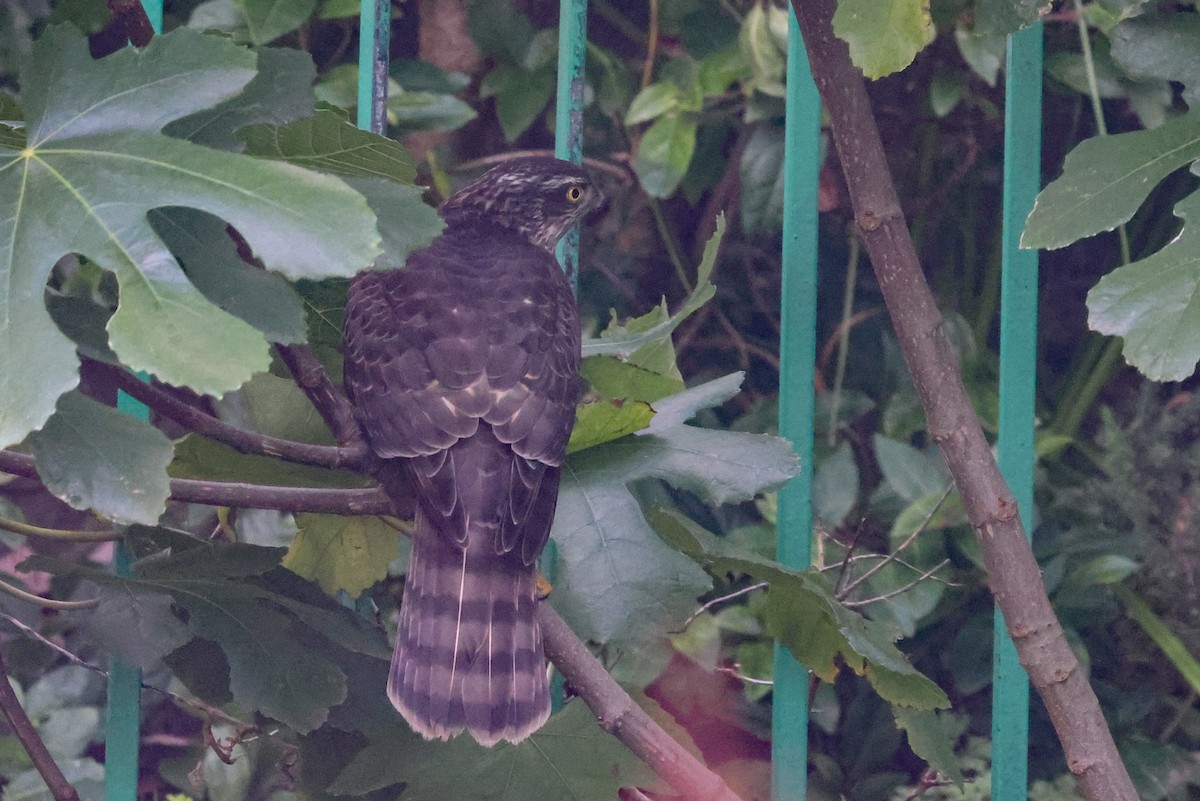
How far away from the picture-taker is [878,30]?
1.29 meters

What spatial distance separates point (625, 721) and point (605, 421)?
35 cm

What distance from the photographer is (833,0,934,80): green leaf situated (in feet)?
4.22

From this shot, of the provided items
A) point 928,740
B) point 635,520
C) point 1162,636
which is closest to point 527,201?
point 635,520

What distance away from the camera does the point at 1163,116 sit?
2561mm

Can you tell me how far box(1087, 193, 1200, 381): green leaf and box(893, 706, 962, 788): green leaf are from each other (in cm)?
60

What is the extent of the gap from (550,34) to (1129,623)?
72.8 inches

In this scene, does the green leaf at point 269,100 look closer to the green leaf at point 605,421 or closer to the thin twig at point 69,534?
the green leaf at point 605,421

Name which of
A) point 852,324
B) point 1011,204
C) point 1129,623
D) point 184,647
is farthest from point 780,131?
point 184,647

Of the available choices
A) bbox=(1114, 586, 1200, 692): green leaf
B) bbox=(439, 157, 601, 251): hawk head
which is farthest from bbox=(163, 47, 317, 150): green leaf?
bbox=(1114, 586, 1200, 692): green leaf

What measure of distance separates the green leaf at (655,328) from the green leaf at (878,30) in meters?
0.30

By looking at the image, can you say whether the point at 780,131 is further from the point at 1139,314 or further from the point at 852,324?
the point at 1139,314

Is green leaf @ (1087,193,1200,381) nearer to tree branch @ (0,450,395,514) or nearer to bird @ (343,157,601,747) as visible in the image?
bird @ (343,157,601,747)

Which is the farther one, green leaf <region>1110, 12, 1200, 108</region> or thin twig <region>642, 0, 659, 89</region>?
thin twig <region>642, 0, 659, 89</region>

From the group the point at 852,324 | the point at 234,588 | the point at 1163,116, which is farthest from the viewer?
the point at 852,324
